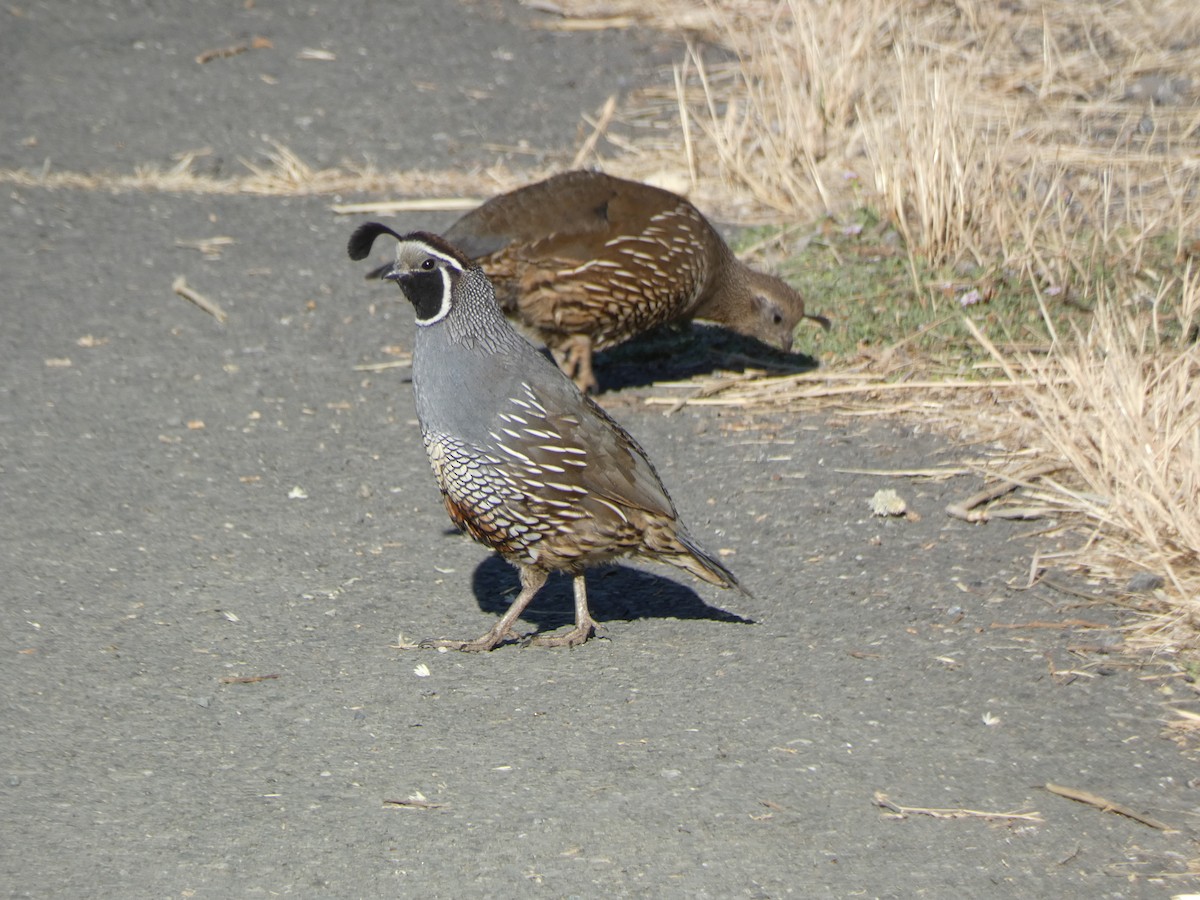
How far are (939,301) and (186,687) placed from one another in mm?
4944

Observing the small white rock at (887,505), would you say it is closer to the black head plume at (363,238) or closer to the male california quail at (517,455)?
the male california quail at (517,455)

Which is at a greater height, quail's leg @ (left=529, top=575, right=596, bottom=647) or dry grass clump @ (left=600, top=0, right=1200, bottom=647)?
dry grass clump @ (left=600, top=0, right=1200, bottom=647)

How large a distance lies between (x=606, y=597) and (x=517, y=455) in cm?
93

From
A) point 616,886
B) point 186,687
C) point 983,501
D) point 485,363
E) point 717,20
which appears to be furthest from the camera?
point 717,20

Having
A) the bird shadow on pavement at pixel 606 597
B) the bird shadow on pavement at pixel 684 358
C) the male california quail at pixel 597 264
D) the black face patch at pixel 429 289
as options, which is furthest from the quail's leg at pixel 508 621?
the bird shadow on pavement at pixel 684 358

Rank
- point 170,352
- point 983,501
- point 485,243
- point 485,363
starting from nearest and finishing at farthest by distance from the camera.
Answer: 1. point 485,363
2. point 983,501
3. point 485,243
4. point 170,352

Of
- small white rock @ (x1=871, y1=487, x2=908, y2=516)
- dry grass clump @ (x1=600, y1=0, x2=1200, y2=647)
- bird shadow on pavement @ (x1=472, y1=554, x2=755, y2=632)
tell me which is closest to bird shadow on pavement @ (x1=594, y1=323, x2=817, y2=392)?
dry grass clump @ (x1=600, y1=0, x2=1200, y2=647)

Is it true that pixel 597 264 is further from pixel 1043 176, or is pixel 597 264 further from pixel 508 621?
pixel 1043 176

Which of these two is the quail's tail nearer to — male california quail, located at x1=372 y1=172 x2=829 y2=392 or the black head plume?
the black head plume

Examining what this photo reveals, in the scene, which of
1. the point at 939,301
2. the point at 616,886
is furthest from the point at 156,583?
the point at 939,301

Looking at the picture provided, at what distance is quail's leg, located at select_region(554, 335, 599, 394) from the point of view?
7535mm

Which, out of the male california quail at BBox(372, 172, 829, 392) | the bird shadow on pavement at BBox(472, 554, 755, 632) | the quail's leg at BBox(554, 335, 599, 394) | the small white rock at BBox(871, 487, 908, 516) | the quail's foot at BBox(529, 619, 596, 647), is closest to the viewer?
the quail's foot at BBox(529, 619, 596, 647)

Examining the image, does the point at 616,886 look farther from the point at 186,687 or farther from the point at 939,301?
the point at 939,301

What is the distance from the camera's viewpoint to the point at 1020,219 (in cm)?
825
